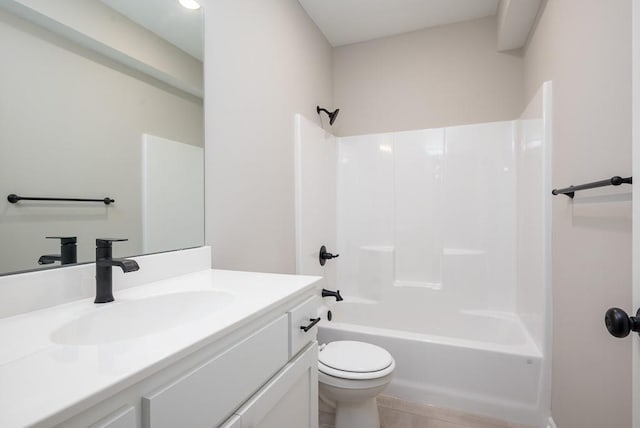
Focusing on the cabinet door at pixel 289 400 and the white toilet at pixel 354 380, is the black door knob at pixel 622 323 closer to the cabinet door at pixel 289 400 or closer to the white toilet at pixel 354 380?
the cabinet door at pixel 289 400

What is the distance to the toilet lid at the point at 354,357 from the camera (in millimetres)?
1485

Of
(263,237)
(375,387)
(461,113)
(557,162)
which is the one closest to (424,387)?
(375,387)

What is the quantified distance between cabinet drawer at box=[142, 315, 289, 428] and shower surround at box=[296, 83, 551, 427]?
119 centimetres

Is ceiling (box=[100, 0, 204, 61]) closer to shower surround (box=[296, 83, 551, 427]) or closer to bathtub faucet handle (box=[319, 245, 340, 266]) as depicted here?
shower surround (box=[296, 83, 551, 427])

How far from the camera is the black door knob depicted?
0.62 metres

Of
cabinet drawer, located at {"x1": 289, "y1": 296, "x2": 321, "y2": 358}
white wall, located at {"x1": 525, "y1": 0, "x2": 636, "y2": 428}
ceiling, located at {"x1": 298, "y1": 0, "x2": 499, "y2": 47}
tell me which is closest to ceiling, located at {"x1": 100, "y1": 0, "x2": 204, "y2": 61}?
cabinet drawer, located at {"x1": 289, "y1": 296, "x2": 321, "y2": 358}

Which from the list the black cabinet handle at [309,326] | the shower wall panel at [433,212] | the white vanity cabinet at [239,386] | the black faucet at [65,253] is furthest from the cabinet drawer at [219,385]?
the shower wall panel at [433,212]

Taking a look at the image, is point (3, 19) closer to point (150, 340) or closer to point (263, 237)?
point (150, 340)

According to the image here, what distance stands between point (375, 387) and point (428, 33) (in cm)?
262

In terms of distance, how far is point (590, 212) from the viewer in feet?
3.85

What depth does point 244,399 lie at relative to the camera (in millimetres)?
733

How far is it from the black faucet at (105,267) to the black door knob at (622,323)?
113 cm

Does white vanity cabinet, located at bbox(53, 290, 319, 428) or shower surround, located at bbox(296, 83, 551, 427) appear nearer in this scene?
white vanity cabinet, located at bbox(53, 290, 319, 428)

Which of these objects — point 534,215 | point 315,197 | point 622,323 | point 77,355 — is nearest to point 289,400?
point 77,355
